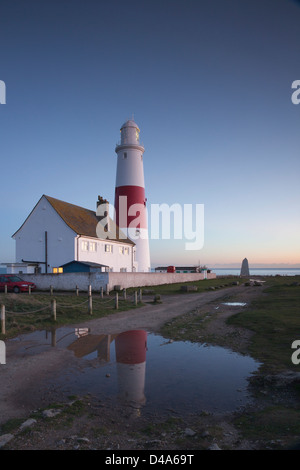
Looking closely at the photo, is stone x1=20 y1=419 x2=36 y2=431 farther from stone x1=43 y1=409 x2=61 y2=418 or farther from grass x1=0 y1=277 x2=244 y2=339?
grass x1=0 y1=277 x2=244 y2=339

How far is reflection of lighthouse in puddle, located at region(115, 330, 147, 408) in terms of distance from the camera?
614cm

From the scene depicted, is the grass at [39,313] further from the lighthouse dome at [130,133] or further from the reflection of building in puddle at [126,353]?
the lighthouse dome at [130,133]

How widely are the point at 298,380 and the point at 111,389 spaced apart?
13.0 feet

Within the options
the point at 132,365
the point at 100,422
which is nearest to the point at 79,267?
the point at 132,365

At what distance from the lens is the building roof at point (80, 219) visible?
3394 centimetres

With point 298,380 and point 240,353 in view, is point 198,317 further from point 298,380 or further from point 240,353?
point 298,380

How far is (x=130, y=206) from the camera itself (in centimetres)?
4100

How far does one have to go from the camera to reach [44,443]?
A: 432cm

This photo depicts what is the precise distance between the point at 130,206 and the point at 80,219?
7.25 meters

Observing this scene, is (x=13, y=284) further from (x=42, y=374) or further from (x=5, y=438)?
(x=5, y=438)

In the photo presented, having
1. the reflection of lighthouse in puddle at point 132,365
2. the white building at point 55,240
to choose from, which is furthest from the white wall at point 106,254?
the reflection of lighthouse in puddle at point 132,365

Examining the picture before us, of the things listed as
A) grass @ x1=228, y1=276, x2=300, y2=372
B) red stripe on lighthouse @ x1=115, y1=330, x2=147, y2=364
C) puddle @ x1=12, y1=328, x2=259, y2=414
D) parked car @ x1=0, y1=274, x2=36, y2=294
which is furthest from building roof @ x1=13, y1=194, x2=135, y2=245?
puddle @ x1=12, y1=328, x2=259, y2=414
